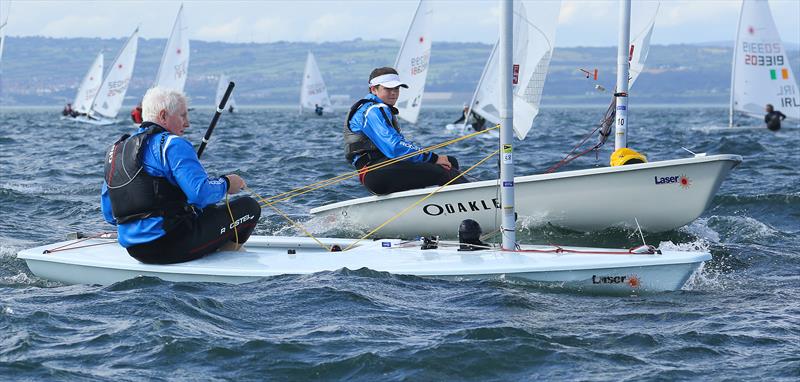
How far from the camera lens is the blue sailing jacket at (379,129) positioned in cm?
755

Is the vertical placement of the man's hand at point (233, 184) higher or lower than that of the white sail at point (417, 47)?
lower

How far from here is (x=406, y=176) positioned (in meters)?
7.94

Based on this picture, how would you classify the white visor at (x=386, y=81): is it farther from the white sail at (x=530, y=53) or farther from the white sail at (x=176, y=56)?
the white sail at (x=176, y=56)

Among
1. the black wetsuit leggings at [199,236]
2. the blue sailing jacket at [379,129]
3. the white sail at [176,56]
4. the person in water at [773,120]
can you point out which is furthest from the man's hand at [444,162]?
the white sail at [176,56]

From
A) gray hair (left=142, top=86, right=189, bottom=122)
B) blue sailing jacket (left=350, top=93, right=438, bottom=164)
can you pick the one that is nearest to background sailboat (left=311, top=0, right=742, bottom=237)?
blue sailing jacket (left=350, top=93, right=438, bottom=164)

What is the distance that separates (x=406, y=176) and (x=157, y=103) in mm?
2662

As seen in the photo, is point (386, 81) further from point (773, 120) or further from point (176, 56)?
point (176, 56)

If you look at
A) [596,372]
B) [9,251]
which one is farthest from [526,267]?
[9,251]

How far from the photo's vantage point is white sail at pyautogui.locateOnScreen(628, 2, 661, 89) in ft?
31.8

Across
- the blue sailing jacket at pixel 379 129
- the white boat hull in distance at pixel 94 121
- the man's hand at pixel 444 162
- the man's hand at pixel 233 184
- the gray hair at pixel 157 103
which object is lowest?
the white boat hull in distance at pixel 94 121

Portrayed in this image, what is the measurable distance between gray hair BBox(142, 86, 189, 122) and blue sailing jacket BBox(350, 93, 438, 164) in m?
2.05

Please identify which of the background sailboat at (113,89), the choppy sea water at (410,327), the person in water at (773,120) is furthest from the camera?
the background sailboat at (113,89)

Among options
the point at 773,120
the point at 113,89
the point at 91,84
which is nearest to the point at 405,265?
the point at 773,120

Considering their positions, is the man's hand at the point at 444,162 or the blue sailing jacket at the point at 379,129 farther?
the man's hand at the point at 444,162
